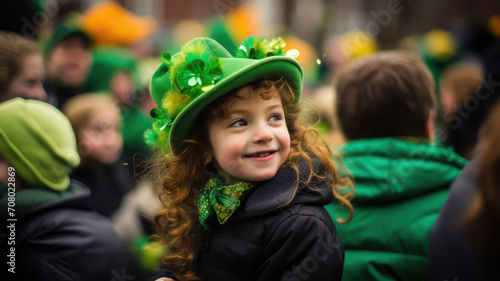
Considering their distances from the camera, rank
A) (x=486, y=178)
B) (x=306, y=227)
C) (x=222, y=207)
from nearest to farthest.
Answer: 1. (x=486, y=178)
2. (x=306, y=227)
3. (x=222, y=207)

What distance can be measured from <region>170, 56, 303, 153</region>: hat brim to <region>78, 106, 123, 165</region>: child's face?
1.81m

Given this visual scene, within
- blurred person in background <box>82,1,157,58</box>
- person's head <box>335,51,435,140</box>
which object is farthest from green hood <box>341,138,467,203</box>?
blurred person in background <box>82,1,157,58</box>

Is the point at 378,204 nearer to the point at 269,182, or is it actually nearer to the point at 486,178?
the point at 269,182

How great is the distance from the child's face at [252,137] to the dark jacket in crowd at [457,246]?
646mm

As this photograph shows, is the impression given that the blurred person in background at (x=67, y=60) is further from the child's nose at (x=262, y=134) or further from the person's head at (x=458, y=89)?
the person's head at (x=458, y=89)

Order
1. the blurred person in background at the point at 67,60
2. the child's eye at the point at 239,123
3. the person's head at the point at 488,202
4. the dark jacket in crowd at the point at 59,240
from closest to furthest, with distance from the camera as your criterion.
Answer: the person's head at the point at 488,202 < the child's eye at the point at 239,123 < the dark jacket in crowd at the point at 59,240 < the blurred person in background at the point at 67,60

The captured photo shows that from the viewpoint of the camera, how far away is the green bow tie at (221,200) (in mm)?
1805

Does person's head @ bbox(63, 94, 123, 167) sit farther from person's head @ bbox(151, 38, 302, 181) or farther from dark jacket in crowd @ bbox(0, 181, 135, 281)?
person's head @ bbox(151, 38, 302, 181)

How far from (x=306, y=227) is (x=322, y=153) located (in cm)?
39

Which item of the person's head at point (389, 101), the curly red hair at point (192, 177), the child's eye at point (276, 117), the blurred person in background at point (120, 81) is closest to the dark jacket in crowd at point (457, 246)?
the curly red hair at point (192, 177)

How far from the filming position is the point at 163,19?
16.7 meters

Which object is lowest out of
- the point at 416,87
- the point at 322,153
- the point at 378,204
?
the point at 378,204

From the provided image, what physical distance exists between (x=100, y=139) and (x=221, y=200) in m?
2.03

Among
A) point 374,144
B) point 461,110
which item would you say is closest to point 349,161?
point 374,144
